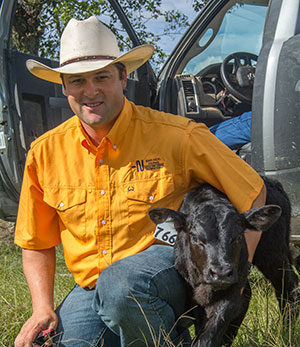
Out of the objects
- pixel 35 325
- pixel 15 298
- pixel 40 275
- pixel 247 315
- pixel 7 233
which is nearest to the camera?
pixel 35 325

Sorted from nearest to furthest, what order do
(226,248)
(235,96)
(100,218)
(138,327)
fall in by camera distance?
(226,248)
(138,327)
(100,218)
(235,96)

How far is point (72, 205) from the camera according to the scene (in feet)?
9.11

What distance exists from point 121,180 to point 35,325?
0.85 m

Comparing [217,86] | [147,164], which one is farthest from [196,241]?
[217,86]

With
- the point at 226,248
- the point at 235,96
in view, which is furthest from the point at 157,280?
the point at 235,96

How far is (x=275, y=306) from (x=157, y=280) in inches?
42.0

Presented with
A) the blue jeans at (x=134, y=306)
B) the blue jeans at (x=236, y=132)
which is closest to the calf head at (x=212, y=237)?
the blue jeans at (x=134, y=306)

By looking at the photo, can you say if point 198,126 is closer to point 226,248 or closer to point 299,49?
point 226,248

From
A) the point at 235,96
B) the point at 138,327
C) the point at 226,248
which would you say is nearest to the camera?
the point at 226,248

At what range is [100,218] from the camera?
2717 millimetres

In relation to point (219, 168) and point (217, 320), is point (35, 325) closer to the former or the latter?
point (217, 320)

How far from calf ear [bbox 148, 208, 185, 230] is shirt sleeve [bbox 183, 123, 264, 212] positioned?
10.6 inches

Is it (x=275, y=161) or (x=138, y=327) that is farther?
(x=275, y=161)

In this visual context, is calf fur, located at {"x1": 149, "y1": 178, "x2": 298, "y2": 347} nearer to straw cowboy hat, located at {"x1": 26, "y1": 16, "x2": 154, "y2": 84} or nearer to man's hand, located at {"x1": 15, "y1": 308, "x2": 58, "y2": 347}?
man's hand, located at {"x1": 15, "y1": 308, "x2": 58, "y2": 347}
